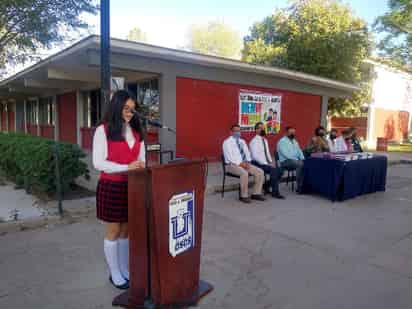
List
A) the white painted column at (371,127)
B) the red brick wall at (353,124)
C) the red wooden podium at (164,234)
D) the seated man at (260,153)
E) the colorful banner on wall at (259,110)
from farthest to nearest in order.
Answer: the red brick wall at (353,124)
the white painted column at (371,127)
the colorful banner on wall at (259,110)
the seated man at (260,153)
the red wooden podium at (164,234)

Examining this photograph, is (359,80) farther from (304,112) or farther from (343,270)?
(343,270)

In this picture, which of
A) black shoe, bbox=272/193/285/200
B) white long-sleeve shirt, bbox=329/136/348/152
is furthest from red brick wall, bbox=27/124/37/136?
white long-sleeve shirt, bbox=329/136/348/152

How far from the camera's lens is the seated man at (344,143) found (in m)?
7.66

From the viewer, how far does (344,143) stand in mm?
7797

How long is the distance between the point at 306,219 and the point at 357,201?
1.80 metres

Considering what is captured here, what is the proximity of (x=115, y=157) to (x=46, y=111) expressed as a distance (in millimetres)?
16262

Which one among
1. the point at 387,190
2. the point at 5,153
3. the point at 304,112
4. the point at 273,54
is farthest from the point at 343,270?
the point at 273,54

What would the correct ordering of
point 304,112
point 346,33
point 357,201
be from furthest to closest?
point 346,33, point 304,112, point 357,201

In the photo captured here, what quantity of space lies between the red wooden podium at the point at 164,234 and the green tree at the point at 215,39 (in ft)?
142

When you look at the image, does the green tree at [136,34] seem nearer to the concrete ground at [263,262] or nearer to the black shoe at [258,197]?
the black shoe at [258,197]

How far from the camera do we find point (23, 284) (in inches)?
115

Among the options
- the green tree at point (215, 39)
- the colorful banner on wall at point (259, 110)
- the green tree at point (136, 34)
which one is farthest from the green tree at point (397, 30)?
the green tree at point (136, 34)

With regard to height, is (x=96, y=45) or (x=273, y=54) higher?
(x=273, y=54)

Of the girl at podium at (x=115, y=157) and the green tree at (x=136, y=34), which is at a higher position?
the green tree at (x=136, y=34)
